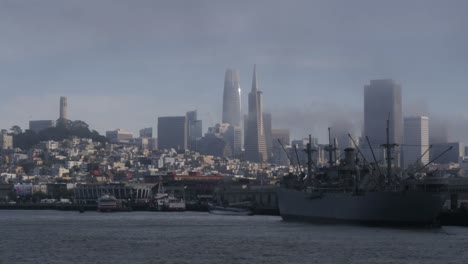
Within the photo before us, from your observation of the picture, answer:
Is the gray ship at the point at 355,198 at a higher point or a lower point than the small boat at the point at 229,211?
higher

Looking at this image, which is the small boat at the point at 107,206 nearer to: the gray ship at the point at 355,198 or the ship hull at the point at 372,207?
the gray ship at the point at 355,198

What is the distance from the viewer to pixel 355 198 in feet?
295

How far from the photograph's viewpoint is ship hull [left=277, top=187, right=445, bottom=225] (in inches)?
3282

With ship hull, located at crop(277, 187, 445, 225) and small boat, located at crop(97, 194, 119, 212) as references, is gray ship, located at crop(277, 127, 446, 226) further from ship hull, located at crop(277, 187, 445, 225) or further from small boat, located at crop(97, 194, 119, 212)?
small boat, located at crop(97, 194, 119, 212)

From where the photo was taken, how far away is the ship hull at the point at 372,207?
83.4 meters

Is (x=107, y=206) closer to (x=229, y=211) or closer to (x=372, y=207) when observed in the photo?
(x=229, y=211)

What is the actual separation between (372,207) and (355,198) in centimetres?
296

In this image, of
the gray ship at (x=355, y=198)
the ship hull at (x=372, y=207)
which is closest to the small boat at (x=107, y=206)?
the gray ship at (x=355, y=198)

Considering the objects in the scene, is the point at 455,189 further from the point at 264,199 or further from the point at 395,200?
the point at 395,200

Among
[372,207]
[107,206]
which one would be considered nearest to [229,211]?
[107,206]

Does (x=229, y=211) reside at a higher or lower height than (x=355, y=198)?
lower

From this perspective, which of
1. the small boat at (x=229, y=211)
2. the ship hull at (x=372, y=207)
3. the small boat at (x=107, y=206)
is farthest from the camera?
the small boat at (x=107, y=206)

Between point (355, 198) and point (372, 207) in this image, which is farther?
point (355, 198)

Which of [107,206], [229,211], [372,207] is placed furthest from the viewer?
[107,206]
